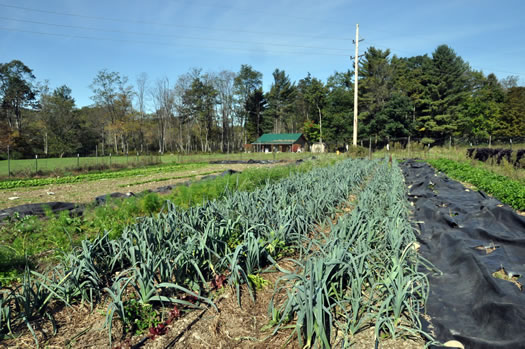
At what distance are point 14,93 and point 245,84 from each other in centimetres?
3715

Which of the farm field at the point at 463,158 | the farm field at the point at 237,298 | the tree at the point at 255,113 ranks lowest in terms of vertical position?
the farm field at the point at 237,298

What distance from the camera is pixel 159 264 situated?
99.2 inches

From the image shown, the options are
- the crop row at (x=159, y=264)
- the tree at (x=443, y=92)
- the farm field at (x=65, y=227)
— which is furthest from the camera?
the tree at (x=443, y=92)

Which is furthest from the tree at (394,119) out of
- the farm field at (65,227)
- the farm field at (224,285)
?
the farm field at (224,285)

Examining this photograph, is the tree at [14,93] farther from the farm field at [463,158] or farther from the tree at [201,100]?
the farm field at [463,158]

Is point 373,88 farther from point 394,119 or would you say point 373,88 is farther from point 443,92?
point 443,92

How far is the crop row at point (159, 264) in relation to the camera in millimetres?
2184

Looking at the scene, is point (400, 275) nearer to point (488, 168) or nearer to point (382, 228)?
point (382, 228)

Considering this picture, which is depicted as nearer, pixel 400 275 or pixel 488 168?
pixel 400 275

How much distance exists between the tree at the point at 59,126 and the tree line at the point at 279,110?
0.46ft

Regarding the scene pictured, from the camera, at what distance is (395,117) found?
3747 centimetres

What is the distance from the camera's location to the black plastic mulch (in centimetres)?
194

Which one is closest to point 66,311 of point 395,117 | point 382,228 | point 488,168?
point 382,228

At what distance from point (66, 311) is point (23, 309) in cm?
28
